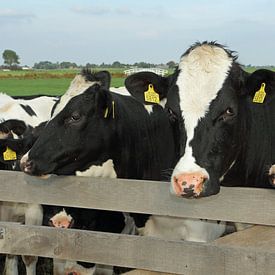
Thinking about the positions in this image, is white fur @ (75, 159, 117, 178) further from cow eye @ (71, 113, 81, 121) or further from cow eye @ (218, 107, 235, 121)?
cow eye @ (218, 107, 235, 121)

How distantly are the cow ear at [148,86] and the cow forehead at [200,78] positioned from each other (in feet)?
0.94

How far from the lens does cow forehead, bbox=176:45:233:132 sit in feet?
12.8

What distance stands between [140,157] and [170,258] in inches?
84.3

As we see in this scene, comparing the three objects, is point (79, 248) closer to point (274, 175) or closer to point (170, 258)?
point (170, 258)

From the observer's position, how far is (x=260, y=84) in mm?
4223

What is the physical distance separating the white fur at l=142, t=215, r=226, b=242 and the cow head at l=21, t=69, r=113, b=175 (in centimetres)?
84

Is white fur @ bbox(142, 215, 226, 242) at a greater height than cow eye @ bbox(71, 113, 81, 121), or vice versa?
cow eye @ bbox(71, 113, 81, 121)

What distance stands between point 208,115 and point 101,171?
1573mm

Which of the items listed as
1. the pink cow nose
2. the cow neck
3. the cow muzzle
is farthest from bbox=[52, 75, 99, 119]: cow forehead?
the pink cow nose

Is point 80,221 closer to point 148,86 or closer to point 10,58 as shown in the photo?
point 148,86

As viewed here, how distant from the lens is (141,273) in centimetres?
365

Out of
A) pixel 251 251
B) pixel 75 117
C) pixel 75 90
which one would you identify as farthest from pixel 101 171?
pixel 251 251

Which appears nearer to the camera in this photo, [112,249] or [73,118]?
[112,249]

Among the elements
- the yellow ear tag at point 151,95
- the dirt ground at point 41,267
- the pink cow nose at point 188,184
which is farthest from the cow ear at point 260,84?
the dirt ground at point 41,267
